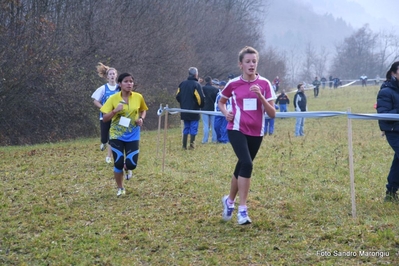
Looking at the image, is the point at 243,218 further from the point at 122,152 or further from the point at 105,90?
the point at 105,90

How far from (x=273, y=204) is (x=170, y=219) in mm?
1480

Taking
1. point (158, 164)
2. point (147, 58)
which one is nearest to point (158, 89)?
point (147, 58)

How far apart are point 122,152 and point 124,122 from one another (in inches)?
17.9

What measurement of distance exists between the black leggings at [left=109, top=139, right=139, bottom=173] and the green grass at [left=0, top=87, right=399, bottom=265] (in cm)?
51

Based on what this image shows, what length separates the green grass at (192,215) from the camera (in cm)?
567

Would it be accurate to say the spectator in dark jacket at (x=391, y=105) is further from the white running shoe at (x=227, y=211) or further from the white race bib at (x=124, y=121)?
the white race bib at (x=124, y=121)

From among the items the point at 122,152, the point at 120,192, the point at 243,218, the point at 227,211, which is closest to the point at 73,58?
the point at 120,192

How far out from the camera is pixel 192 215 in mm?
7234

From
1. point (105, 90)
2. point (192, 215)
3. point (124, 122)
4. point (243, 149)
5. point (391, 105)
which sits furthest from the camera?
point (105, 90)

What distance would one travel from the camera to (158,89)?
97.7ft

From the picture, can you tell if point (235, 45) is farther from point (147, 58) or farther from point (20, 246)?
point (20, 246)

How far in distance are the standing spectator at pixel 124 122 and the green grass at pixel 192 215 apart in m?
0.65

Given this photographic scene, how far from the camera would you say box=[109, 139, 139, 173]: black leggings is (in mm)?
8258

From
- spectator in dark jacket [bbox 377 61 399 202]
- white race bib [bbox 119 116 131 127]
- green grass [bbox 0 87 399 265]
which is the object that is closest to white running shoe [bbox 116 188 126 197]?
green grass [bbox 0 87 399 265]
